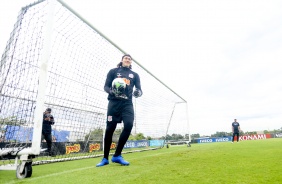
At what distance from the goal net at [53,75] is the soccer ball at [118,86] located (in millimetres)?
987

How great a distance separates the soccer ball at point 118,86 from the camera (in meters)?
3.03

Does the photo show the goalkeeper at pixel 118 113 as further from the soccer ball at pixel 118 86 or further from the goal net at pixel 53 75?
the goal net at pixel 53 75

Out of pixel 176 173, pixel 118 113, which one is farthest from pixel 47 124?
pixel 176 173

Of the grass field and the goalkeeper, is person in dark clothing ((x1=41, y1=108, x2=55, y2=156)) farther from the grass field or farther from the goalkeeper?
the goalkeeper

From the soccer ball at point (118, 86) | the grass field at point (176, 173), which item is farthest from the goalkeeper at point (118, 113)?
the grass field at point (176, 173)

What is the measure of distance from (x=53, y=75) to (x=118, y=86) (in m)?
1.44

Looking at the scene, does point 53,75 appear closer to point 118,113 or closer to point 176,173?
point 118,113

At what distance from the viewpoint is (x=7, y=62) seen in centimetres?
306

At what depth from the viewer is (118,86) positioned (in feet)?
10.0

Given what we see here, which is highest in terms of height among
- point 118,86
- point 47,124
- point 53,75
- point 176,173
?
point 53,75

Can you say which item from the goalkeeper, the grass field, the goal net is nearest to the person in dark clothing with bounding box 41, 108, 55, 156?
the goal net

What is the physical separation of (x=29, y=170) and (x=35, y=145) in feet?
0.90

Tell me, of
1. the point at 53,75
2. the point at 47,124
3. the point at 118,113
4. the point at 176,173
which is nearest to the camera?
the point at 176,173

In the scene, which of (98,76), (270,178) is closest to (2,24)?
(98,76)
